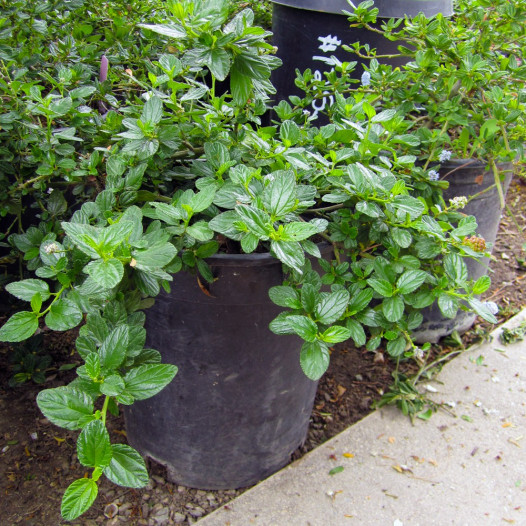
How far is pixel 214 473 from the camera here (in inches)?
64.1

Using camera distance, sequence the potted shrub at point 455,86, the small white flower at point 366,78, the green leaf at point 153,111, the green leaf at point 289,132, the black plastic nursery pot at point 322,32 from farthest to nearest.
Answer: the black plastic nursery pot at point 322,32, the small white flower at point 366,78, the potted shrub at point 455,86, the green leaf at point 289,132, the green leaf at point 153,111

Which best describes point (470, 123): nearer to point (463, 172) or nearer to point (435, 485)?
point (463, 172)

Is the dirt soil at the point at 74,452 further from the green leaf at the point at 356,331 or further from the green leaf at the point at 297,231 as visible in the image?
the green leaf at the point at 297,231

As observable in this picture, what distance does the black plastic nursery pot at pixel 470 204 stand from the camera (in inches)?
78.0

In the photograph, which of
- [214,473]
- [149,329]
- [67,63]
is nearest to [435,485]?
[214,473]

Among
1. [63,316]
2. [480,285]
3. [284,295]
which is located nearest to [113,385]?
[63,316]

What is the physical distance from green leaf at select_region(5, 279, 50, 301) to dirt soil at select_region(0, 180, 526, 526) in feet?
3.02

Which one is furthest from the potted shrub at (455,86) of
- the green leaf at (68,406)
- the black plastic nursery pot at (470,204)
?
the green leaf at (68,406)

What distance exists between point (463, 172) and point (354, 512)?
4.08ft

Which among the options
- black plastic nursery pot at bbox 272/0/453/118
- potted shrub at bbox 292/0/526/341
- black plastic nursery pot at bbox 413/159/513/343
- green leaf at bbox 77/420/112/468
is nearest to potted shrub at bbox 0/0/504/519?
green leaf at bbox 77/420/112/468

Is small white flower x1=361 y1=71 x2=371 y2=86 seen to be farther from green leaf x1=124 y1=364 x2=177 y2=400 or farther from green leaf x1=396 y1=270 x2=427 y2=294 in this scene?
green leaf x1=124 y1=364 x2=177 y2=400

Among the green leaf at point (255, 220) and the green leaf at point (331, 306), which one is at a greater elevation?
the green leaf at point (255, 220)

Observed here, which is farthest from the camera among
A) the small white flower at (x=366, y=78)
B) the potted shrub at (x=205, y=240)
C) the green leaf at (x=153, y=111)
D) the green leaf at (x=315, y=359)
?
the small white flower at (x=366, y=78)

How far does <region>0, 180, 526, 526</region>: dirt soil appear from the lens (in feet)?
5.26
